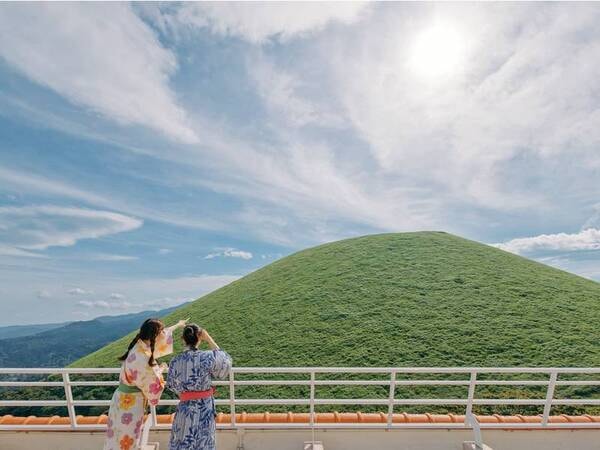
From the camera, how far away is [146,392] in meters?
3.58

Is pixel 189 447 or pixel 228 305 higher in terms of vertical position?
pixel 228 305

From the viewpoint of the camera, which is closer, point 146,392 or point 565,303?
point 146,392

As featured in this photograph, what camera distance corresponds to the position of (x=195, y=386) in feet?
11.5

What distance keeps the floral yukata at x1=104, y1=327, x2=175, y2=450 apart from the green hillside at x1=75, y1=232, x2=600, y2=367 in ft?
33.4

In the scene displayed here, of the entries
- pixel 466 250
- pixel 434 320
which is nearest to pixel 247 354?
pixel 434 320

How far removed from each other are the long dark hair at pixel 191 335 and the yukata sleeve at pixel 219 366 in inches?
9.0

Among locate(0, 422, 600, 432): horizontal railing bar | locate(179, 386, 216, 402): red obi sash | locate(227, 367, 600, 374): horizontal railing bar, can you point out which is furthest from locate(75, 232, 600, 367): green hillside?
locate(179, 386, 216, 402): red obi sash

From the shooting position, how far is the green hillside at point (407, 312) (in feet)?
44.5

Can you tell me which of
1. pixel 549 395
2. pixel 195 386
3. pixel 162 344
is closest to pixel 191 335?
pixel 162 344

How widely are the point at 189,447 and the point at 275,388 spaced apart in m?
8.78

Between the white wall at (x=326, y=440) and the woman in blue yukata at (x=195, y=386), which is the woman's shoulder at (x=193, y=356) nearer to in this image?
the woman in blue yukata at (x=195, y=386)

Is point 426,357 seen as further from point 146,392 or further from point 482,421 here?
point 146,392

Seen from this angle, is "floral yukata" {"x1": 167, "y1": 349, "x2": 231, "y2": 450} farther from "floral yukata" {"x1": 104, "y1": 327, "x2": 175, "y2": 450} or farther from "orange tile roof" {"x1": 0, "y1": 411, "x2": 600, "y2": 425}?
"orange tile roof" {"x1": 0, "y1": 411, "x2": 600, "y2": 425}

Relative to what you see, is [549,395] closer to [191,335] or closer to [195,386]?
[195,386]
